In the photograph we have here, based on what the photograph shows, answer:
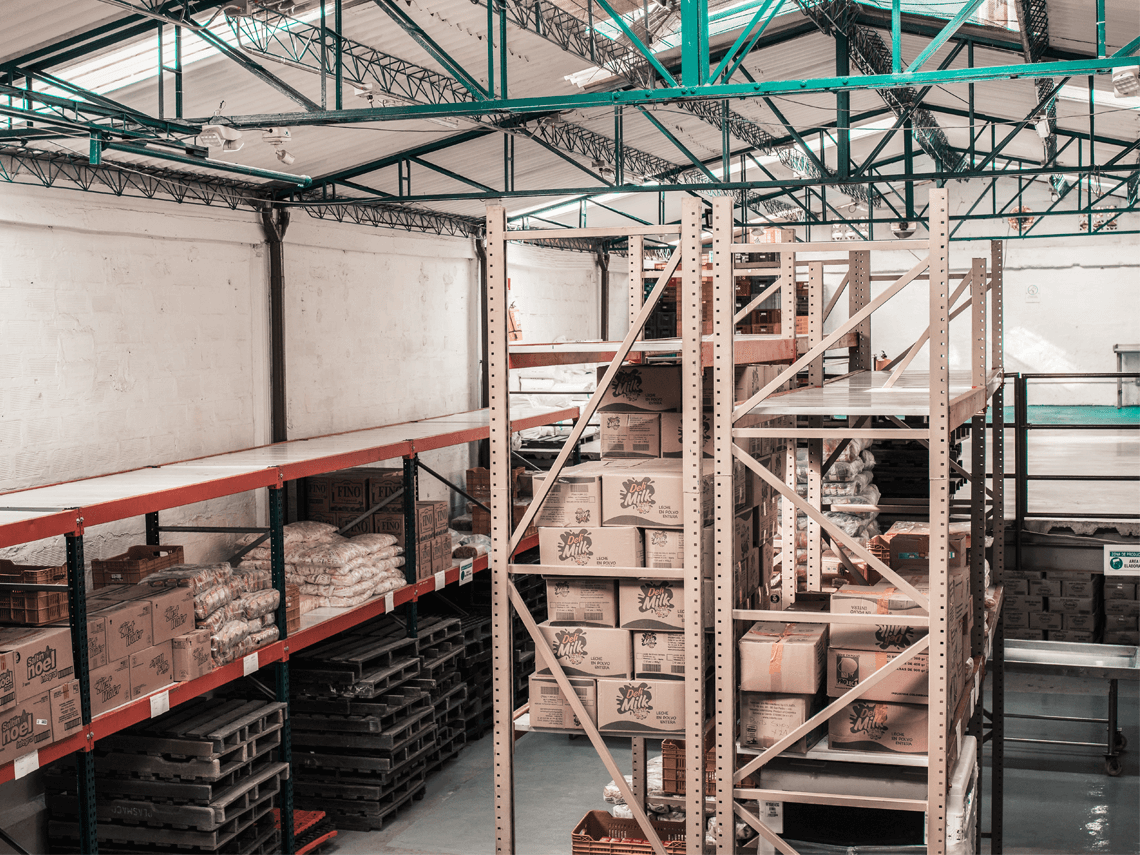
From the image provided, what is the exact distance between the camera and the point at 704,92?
6.25 m

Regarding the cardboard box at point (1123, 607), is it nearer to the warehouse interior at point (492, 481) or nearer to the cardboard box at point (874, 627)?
the warehouse interior at point (492, 481)

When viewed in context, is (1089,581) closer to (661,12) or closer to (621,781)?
(661,12)

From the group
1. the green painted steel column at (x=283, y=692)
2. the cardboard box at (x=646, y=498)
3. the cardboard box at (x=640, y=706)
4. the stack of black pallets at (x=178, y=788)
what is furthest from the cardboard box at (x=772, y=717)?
the green painted steel column at (x=283, y=692)

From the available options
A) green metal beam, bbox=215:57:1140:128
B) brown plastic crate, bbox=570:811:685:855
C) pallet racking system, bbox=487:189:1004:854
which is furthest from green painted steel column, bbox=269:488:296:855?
pallet racking system, bbox=487:189:1004:854

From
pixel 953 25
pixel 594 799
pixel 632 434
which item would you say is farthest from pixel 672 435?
pixel 594 799

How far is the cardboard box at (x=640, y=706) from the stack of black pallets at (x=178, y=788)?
118 inches

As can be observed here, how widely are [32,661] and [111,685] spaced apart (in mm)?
691

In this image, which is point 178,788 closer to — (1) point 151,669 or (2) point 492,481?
(1) point 151,669

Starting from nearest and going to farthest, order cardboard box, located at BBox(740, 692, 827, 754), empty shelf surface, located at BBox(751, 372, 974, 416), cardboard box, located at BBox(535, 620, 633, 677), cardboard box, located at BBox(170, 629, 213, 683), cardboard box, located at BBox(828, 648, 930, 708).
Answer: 1. empty shelf surface, located at BBox(751, 372, 974, 416)
2. cardboard box, located at BBox(828, 648, 930, 708)
3. cardboard box, located at BBox(740, 692, 827, 754)
4. cardboard box, located at BBox(535, 620, 633, 677)
5. cardboard box, located at BBox(170, 629, 213, 683)

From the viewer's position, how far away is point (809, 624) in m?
5.16

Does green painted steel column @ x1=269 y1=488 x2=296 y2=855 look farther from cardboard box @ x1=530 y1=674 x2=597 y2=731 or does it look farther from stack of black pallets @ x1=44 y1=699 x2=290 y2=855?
cardboard box @ x1=530 y1=674 x2=597 y2=731

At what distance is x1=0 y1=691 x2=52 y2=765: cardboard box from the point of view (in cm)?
525

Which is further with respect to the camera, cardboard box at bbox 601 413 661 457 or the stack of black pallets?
the stack of black pallets

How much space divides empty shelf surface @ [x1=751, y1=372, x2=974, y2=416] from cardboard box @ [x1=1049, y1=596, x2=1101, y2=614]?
5.60 meters
